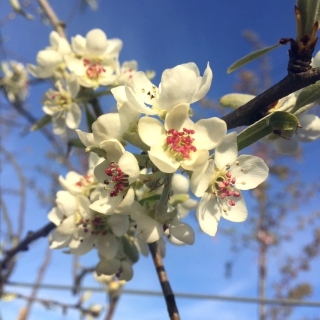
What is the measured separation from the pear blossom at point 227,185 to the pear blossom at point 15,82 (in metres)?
1.60

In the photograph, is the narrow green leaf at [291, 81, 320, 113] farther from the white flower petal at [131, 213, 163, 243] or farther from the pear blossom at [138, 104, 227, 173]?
the white flower petal at [131, 213, 163, 243]

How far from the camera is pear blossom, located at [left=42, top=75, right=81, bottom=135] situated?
3.54 ft

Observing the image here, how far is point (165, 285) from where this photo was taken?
70 cm

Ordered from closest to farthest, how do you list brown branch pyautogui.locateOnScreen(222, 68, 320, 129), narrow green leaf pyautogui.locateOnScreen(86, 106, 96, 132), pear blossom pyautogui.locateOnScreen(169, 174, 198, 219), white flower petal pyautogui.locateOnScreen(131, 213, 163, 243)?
brown branch pyautogui.locateOnScreen(222, 68, 320, 129), white flower petal pyautogui.locateOnScreen(131, 213, 163, 243), pear blossom pyautogui.locateOnScreen(169, 174, 198, 219), narrow green leaf pyautogui.locateOnScreen(86, 106, 96, 132)

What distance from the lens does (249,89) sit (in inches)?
218

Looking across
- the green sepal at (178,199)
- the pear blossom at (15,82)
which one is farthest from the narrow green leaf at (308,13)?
the pear blossom at (15,82)

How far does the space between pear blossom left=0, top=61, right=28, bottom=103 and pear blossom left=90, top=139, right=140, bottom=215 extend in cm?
152

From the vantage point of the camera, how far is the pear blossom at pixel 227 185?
60 cm

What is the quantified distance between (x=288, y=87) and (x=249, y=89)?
17.0 feet

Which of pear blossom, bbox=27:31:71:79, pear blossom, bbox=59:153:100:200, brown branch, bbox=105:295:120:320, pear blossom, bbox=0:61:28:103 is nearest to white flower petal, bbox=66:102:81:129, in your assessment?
pear blossom, bbox=27:31:71:79

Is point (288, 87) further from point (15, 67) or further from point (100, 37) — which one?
point (15, 67)

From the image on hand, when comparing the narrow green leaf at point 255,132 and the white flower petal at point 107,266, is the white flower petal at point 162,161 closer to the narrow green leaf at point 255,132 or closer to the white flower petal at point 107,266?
the narrow green leaf at point 255,132

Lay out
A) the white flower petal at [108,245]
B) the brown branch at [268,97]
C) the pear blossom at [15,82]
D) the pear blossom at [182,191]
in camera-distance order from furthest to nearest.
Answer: the pear blossom at [15,82]
the pear blossom at [182,191]
the white flower petal at [108,245]
the brown branch at [268,97]

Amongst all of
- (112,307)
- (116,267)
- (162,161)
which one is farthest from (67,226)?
(112,307)
